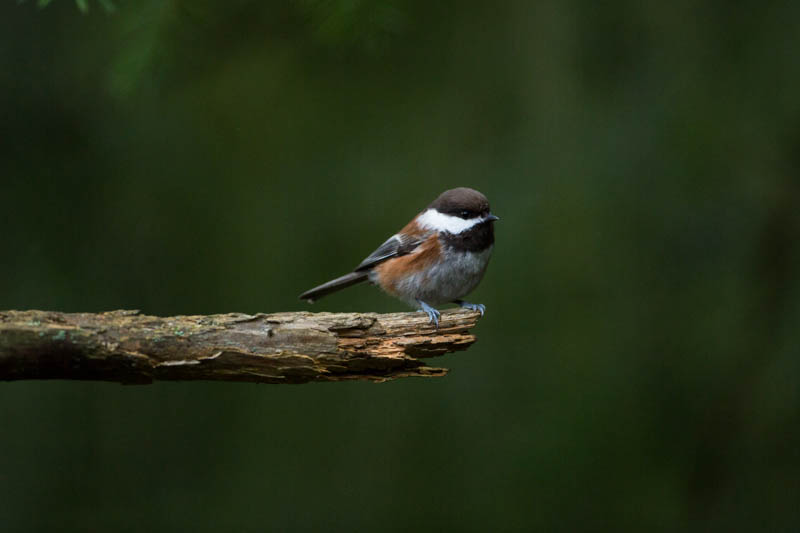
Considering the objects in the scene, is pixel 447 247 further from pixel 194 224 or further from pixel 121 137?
pixel 121 137

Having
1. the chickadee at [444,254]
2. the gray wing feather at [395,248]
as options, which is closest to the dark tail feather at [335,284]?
the gray wing feather at [395,248]

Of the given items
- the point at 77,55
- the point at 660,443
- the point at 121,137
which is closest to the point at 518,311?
the point at 660,443

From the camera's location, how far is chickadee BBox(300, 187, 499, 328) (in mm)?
3135

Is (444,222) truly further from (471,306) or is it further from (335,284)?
(335,284)

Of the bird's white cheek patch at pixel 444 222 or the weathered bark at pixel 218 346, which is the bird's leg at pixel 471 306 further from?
the weathered bark at pixel 218 346

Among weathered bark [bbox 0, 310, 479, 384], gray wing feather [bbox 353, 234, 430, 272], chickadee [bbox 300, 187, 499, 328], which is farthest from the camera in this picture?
gray wing feather [bbox 353, 234, 430, 272]

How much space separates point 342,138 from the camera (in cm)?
418

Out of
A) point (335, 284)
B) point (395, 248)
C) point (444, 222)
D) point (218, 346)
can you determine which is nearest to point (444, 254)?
point (444, 222)

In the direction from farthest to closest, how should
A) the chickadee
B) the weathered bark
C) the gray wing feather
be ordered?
the gray wing feather < the chickadee < the weathered bark

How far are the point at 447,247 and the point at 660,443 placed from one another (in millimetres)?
1765

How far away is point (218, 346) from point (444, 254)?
4.63 feet

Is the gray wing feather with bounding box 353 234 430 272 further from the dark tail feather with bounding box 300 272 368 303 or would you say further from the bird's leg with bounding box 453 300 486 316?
the bird's leg with bounding box 453 300 486 316

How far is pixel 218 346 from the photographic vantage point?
6.45 ft

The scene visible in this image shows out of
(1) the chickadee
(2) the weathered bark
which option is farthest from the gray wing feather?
(2) the weathered bark
